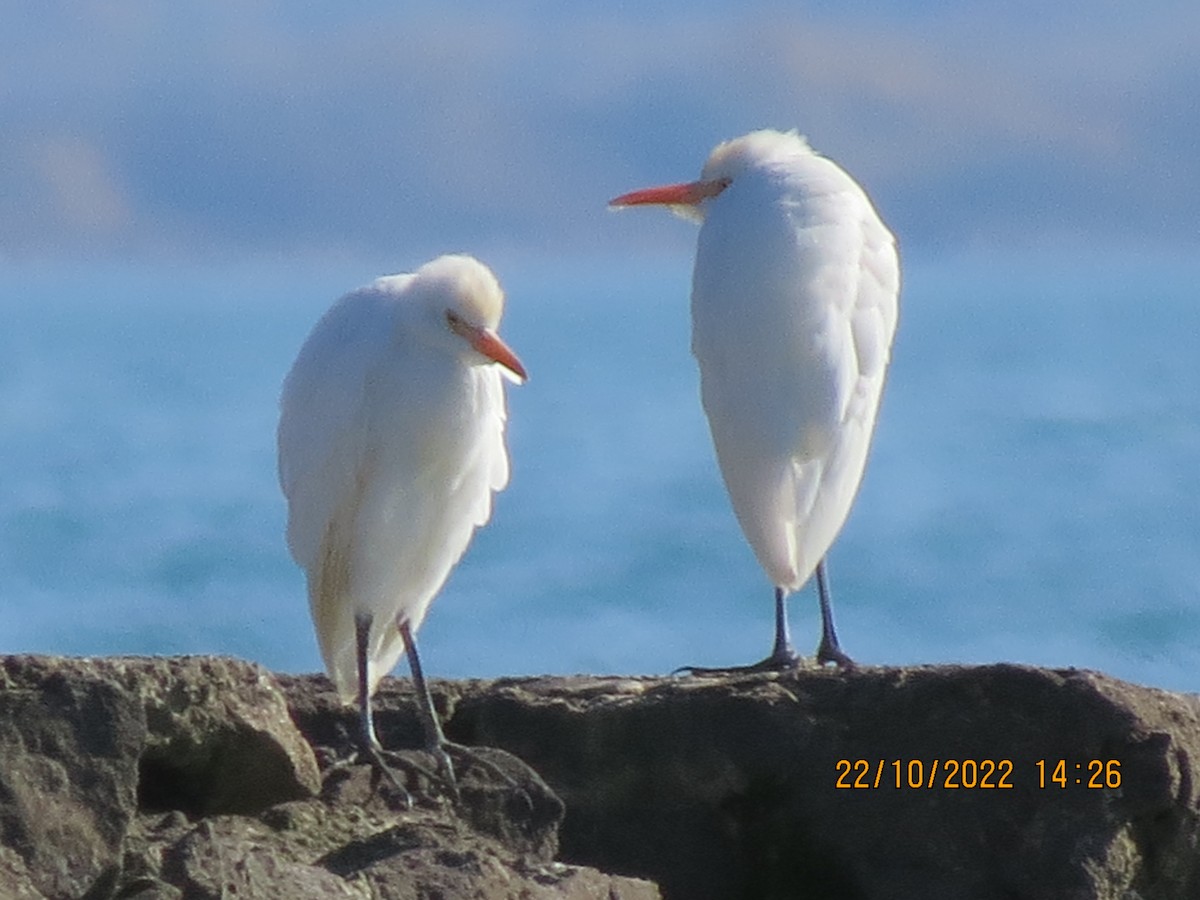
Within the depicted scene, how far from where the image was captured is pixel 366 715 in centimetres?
682

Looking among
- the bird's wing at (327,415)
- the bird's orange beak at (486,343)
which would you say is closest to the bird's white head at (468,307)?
the bird's orange beak at (486,343)

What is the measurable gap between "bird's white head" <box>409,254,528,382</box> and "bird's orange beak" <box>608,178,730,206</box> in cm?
197

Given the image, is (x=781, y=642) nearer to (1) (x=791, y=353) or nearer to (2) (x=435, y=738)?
(1) (x=791, y=353)

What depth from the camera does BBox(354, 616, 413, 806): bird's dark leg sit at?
638 cm

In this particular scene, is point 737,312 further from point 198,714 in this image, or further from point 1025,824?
point 198,714

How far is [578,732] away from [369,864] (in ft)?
4.18

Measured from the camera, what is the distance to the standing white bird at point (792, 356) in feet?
24.8

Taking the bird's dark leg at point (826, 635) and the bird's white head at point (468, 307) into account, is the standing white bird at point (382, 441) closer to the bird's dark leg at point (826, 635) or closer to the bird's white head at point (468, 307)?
the bird's white head at point (468, 307)

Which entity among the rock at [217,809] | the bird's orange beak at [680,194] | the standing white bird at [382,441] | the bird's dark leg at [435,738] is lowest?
the rock at [217,809]

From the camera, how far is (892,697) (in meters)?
6.50

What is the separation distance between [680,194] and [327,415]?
8.11 ft

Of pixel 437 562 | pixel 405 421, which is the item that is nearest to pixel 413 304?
pixel 405 421

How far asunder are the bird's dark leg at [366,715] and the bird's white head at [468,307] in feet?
2.96

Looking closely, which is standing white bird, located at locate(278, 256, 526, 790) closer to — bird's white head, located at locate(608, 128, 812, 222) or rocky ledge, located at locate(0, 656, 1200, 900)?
rocky ledge, located at locate(0, 656, 1200, 900)
